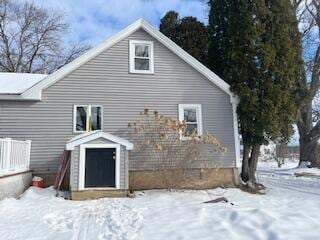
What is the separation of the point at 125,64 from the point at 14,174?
5.65 metres

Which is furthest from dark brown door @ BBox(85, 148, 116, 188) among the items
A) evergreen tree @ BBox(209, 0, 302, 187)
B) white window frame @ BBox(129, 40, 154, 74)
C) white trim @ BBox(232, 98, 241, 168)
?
evergreen tree @ BBox(209, 0, 302, 187)

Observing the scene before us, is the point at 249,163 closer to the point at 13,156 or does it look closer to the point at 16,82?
the point at 13,156

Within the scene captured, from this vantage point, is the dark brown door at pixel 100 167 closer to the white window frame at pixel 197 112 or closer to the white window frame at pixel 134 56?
the white window frame at pixel 197 112

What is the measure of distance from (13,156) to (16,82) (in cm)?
469

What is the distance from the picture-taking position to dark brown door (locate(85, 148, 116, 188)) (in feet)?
35.0

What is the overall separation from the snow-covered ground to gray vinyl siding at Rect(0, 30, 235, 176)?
2565mm

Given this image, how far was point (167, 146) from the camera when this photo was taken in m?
12.1

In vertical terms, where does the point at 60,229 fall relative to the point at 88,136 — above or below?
below

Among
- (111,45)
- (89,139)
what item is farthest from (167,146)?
(111,45)

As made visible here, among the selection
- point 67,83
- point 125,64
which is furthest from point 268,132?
point 67,83

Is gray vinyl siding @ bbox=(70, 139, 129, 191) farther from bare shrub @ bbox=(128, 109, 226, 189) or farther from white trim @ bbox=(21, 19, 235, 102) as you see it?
white trim @ bbox=(21, 19, 235, 102)

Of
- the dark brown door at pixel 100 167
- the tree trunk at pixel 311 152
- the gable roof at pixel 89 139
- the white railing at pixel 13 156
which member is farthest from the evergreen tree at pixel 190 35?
the tree trunk at pixel 311 152

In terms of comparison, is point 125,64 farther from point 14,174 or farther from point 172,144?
point 14,174

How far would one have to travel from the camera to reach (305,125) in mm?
23203
